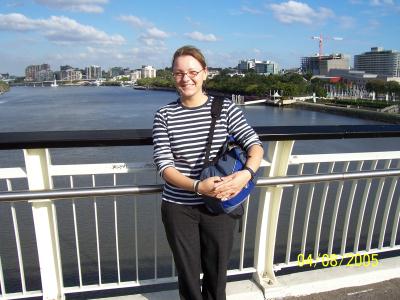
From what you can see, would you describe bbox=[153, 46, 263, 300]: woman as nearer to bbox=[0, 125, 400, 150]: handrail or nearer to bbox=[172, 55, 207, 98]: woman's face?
bbox=[172, 55, 207, 98]: woman's face

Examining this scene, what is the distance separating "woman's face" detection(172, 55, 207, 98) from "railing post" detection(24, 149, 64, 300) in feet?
2.83

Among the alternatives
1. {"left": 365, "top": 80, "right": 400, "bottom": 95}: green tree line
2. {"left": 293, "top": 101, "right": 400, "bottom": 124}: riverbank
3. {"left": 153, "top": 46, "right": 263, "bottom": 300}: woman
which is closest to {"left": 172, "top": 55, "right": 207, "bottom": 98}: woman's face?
{"left": 153, "top": 46, "right": 263, "bottom": 300}: woman

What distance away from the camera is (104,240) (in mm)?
8672

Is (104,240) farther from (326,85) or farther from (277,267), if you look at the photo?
(326,85)

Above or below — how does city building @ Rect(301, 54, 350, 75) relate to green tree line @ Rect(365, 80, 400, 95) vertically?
above

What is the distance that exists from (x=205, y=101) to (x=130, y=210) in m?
7.71

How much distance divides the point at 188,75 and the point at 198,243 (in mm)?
883

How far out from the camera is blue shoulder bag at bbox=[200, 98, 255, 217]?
6.37 ft

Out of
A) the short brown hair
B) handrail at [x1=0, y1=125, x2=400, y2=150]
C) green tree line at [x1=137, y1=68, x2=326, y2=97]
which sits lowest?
green tree line at [x1=137, y1=68, x2=326, y2=97]

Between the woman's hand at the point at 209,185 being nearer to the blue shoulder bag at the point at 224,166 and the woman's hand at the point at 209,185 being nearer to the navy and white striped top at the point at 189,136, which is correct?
the blue shoulder bag at the point at 224,166

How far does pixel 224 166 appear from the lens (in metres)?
1.95

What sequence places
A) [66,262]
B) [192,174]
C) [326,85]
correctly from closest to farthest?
[192,174] → [66,262] → [326,85]

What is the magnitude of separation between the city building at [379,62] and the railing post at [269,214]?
16314 cm

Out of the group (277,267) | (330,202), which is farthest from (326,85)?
(277,267)
